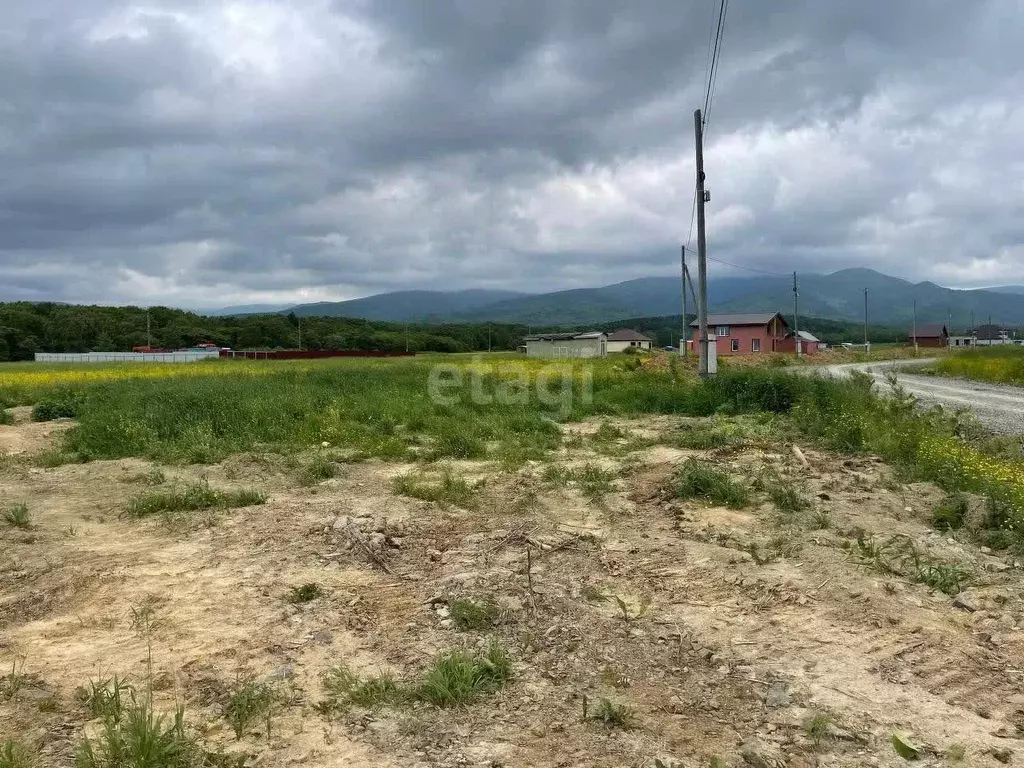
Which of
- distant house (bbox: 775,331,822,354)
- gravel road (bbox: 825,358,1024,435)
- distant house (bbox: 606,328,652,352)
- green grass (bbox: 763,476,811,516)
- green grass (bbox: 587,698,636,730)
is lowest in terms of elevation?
green grass (bbox: 587,698,636,730)

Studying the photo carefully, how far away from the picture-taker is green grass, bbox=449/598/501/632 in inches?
178

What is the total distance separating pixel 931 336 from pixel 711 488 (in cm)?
9541

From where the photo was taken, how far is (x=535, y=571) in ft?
18.1

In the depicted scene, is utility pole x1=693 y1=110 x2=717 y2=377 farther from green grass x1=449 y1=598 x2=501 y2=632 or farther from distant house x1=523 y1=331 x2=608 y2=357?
distant house x1=523 y1=331 x2=608 y2=357

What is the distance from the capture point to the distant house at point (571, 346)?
6933cm

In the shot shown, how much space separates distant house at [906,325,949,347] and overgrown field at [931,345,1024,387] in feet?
196

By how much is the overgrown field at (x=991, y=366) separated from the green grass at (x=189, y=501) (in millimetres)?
23872

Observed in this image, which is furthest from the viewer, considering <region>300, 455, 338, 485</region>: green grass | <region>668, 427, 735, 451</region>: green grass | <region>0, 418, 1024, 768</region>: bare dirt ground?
<region>668, 427, 735, 451</region>: green grass

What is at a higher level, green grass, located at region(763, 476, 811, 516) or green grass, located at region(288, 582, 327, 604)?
green grass, located at region(763, 476, 811, 516)

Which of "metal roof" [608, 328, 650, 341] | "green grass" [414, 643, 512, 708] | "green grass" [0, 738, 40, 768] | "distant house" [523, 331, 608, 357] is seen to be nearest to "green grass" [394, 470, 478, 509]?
"green grass" [414, 643, 512, 708]

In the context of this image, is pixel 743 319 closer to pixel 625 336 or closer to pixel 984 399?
pixel 625 336

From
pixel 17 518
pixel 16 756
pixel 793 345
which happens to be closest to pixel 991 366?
pixel 17 518

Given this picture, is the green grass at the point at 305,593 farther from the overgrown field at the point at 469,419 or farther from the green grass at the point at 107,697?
the overgrown field at the point at 469,419

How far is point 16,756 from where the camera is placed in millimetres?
3074
